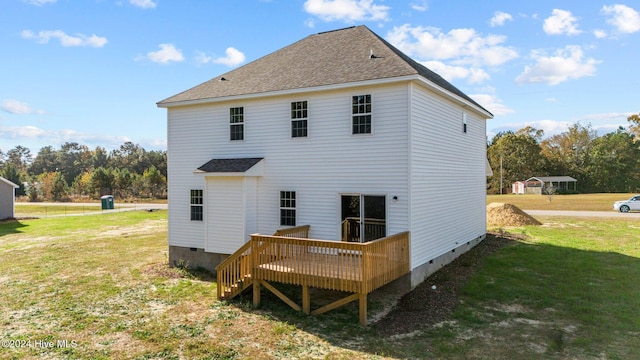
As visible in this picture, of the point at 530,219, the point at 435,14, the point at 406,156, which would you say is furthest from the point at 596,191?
the point at 406,156

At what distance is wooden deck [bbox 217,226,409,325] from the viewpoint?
8508mm

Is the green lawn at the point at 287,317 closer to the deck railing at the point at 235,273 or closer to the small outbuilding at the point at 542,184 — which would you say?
the deck railing at the point at 235,273

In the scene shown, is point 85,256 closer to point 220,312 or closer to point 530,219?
point 220,312

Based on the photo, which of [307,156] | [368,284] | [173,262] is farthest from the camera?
[173,262]

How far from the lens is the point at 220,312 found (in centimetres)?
948

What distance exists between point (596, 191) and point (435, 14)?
68.2m

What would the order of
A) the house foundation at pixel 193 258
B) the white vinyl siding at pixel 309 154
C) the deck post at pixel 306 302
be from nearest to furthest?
1. the deck post at pixel 306 302
2. the white vinyl siding at pixel 309 154
3. the house foundation at pixel 193 258

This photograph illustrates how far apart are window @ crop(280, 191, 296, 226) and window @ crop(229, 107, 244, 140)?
9.09 ft

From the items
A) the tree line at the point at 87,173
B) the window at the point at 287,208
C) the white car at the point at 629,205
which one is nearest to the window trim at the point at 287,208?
the window at the point at 287,208

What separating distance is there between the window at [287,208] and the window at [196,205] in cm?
336

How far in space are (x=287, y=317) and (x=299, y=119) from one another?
241 inches

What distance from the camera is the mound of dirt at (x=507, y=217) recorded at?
2336 cm

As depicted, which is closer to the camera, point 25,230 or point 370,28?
point 370,28

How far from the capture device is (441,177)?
1270 centimetres
